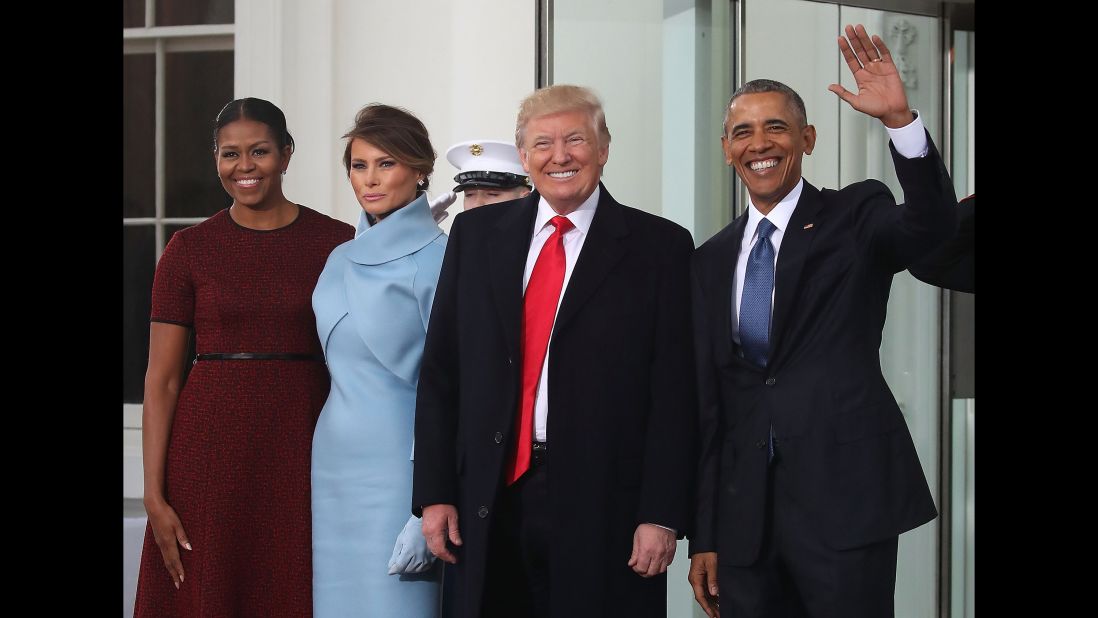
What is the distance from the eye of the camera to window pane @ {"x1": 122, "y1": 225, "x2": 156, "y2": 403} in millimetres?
4719

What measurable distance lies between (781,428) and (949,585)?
1.44m

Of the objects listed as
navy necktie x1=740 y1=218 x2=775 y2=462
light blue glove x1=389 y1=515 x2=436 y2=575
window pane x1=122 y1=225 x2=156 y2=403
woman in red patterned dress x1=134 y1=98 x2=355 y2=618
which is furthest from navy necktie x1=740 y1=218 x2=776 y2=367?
window pane x1=122 y1=225 x2=156 y2=403

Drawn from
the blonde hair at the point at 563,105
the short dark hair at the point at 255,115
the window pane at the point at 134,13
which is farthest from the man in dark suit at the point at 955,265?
the window pane at the point at 134,13

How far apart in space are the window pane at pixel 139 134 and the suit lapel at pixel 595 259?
3.10 meters

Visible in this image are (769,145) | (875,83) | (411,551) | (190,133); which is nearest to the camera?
(875,83)

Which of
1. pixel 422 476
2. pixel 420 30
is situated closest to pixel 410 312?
pixel 422 476

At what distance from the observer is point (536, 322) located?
2.23 meters

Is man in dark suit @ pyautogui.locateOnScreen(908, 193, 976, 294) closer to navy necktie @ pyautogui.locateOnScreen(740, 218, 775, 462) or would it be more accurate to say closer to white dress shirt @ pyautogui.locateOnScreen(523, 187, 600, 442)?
navy necktie @ pyautogui.locateOnScreen(740, 218, 775, 462)

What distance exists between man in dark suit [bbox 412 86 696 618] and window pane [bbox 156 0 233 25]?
2.82 meters

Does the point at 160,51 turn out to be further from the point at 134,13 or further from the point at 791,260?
the point at 791,260

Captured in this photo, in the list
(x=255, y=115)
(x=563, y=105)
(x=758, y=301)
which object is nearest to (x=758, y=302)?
(x=758, y=301)

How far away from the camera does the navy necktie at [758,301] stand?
→ 85.3 inches

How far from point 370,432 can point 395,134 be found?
67 cm

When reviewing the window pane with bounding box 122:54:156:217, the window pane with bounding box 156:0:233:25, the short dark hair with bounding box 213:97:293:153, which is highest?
the window pane with bounding box 156:0:233:25
